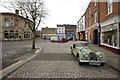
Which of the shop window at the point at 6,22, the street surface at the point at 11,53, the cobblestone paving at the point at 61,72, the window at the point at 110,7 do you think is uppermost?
the shop window at the point at 6,22

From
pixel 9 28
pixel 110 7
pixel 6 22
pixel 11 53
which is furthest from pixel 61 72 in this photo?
pixel 6 22

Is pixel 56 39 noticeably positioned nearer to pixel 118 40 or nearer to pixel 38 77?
pixel 118 40

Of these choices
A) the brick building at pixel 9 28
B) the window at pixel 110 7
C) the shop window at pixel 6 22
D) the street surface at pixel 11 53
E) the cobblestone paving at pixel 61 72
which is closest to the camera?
the cobblestone paving at pixel 61 72

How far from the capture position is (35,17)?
2064 cm

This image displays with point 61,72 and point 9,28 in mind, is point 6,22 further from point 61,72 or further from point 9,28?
point 61,72

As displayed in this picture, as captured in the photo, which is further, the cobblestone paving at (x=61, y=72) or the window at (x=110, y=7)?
the window at (x=110, y=7)

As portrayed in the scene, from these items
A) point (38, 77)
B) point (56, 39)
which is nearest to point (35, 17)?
point (38, 77)

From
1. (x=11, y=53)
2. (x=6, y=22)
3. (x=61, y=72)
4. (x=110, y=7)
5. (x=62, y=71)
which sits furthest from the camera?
(x=6, y=22)

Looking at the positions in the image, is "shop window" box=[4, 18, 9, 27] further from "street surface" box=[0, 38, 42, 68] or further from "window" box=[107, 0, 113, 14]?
"window" box=[107, 0, 113, 14]

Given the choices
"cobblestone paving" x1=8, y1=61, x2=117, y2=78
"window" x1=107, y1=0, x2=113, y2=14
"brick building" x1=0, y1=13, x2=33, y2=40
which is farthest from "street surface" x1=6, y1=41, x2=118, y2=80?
"brick building" x1=0, y1=13, x2=33, y2=40

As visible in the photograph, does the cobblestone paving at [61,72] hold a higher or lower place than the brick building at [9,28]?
lower

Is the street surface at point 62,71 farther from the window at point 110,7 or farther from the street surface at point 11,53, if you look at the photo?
the window at point 110,7

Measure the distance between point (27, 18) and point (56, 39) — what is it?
74.0 ft

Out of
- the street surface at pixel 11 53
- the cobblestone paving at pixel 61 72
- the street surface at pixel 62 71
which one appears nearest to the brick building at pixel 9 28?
the street surface at pixel 11 53
